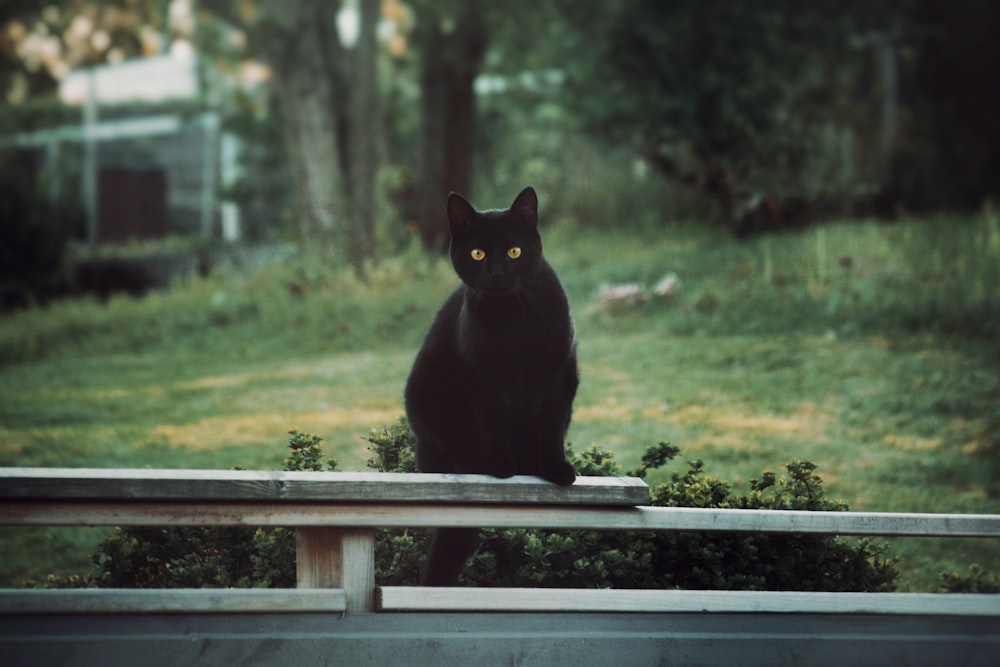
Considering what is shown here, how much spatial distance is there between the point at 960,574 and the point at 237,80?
29.1 feet

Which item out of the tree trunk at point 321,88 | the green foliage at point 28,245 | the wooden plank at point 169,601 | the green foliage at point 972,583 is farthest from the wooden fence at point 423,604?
the green foliage at point 28,245

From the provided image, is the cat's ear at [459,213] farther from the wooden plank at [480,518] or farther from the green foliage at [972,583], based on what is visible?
the green foliage at [972,583]

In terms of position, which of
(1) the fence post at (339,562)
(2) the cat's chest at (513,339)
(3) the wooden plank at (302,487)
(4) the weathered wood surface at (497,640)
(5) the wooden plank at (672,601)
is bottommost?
(4) the weathered wood surface at (497,640)

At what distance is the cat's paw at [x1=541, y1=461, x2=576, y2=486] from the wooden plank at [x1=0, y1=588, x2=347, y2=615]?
0.56 metres

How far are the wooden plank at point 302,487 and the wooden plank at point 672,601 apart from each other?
23 centimetres

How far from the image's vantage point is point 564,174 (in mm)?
7547

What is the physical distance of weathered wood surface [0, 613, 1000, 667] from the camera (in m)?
2.50

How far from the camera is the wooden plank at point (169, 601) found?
8.12 ft

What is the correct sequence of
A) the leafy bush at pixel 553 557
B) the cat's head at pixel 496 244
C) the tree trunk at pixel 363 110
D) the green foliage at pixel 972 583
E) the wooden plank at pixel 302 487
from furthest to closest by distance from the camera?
the tree trunk at pixel 363 110 → the green foliage at pixel 972 583 → the leafy bush at pixel 553 557 → the cat's head at pixel 496 244 → the wooden plank at pixel 302 487

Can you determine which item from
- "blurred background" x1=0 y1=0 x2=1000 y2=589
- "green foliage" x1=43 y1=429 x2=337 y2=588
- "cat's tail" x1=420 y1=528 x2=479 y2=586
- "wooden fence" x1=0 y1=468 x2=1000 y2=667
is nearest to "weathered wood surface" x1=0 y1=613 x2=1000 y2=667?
"wooden fence" x1=0 y1=468 x2=1000 y2=667

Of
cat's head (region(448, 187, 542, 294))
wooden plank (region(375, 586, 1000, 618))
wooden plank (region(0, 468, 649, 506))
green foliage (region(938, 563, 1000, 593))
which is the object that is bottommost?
green foliage (region(938, 563, 1000, 593))

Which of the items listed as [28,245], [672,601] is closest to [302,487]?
[672,601]

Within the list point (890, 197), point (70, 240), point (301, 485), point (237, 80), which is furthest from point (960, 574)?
point (237, 80)

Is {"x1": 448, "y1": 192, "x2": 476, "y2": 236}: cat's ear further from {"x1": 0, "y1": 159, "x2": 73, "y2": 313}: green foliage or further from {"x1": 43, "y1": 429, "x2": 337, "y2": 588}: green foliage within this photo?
{"x1": 0, "y1": 159, "x2": 73, "y2": 313}: green foliage
